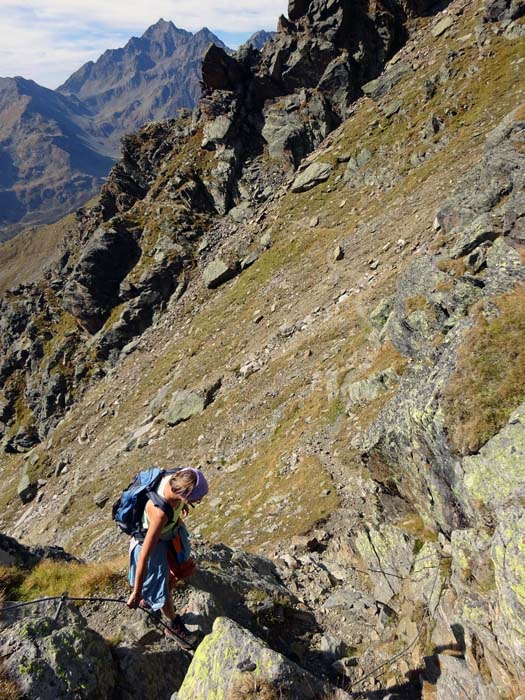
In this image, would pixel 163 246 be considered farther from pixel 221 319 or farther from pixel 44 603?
pixel 44 603

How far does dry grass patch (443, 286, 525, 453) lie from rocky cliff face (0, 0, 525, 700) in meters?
0.06

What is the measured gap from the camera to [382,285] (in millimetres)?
30734

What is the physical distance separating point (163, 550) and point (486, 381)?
292 inches

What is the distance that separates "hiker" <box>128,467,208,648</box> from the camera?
6.32 m

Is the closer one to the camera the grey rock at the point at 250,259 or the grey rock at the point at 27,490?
the grey rock at the point at 27,490

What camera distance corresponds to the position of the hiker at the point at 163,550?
632 cm

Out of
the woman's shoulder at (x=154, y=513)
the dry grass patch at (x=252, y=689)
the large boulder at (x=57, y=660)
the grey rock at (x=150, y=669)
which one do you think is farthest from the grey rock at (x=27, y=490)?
the dry grass patch at (x=252, y=689)

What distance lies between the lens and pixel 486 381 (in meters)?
9.27

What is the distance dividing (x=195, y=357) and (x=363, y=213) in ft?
78.7

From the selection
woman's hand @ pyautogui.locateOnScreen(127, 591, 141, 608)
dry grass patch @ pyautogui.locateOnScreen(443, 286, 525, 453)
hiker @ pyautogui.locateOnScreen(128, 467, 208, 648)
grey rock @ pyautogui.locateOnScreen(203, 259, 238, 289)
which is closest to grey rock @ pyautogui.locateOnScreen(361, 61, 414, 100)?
grey rock @ pyautogui.locateOnScreen(203, 259, 238, 289)

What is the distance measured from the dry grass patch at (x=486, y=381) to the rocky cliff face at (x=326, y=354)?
56 mm

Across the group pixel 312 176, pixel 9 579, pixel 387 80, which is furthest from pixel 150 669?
pixel 387 80

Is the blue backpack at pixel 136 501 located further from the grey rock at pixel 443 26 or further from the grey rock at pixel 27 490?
the grey rock at pixel 443 26

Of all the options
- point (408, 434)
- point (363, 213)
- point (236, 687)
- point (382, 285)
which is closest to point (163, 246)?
point (363, 213)
